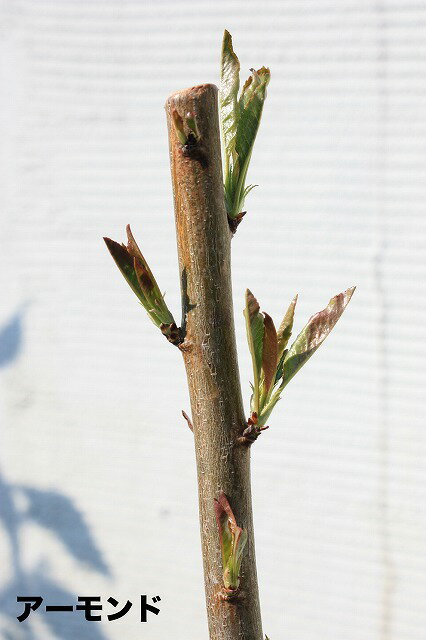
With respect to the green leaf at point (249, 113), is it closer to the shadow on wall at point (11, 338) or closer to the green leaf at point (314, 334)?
the green leaf at point (314, 334)

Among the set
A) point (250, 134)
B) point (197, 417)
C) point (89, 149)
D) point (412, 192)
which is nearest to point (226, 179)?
point (250, 134)

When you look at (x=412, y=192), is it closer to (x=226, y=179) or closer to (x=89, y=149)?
(x=89, y=149)

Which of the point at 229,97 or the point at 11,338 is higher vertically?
the point at 229,97

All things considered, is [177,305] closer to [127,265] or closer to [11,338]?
[11,338]

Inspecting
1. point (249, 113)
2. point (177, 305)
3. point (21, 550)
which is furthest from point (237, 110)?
point (21, 550)

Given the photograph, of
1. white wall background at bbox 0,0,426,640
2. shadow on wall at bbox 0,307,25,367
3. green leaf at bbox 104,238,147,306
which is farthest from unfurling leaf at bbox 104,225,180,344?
shadow on wall at bbox 0,307,25,367

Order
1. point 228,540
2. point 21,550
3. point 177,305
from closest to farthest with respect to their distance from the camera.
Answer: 1. point 228,540
2. point 177,305
3. point 21,550
